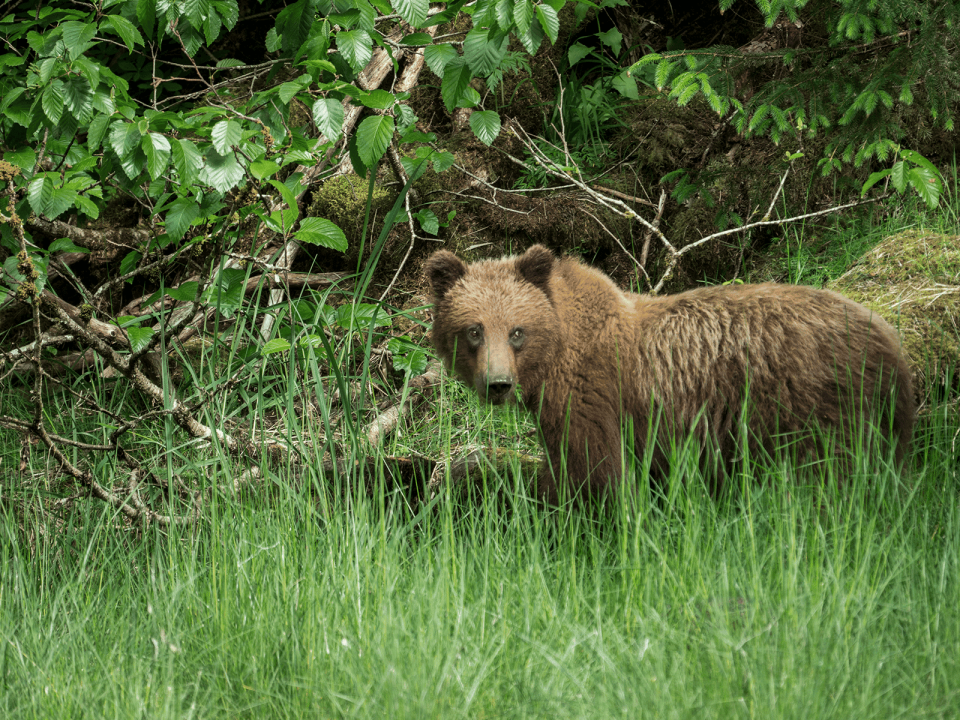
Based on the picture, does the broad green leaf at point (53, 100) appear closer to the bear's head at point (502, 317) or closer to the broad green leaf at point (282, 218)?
the broad green leaf at point (282, 218)

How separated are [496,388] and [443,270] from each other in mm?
827

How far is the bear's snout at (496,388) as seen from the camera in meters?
4.11

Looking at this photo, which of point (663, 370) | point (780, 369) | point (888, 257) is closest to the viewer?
point (780, 369)

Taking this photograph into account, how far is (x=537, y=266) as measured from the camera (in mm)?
4445

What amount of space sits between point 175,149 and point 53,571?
2138 millimetres

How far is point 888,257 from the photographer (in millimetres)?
5469

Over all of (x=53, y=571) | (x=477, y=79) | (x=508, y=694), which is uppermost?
(x=477, y=79)

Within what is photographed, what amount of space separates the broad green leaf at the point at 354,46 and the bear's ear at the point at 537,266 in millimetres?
1360

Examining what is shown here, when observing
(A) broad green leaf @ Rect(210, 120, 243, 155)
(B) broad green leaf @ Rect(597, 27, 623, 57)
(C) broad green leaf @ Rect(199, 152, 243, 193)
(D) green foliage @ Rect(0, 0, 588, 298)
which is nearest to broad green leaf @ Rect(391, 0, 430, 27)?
(D) green foliage @ Rect(0, 0, 588, 298)

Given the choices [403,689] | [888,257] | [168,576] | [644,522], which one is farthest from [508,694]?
[888,257]

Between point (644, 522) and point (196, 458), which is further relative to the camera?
point (196, 458)

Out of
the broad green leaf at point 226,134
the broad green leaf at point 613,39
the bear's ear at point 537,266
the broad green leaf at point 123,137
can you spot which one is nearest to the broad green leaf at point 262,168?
the broad green leaf at point 226,134

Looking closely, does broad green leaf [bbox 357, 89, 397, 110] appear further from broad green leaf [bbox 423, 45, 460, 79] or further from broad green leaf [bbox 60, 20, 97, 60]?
broad green leaf [bbox 60, 20, 97, 60]

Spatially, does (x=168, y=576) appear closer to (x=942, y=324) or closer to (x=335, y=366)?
(x=335, y=366)
